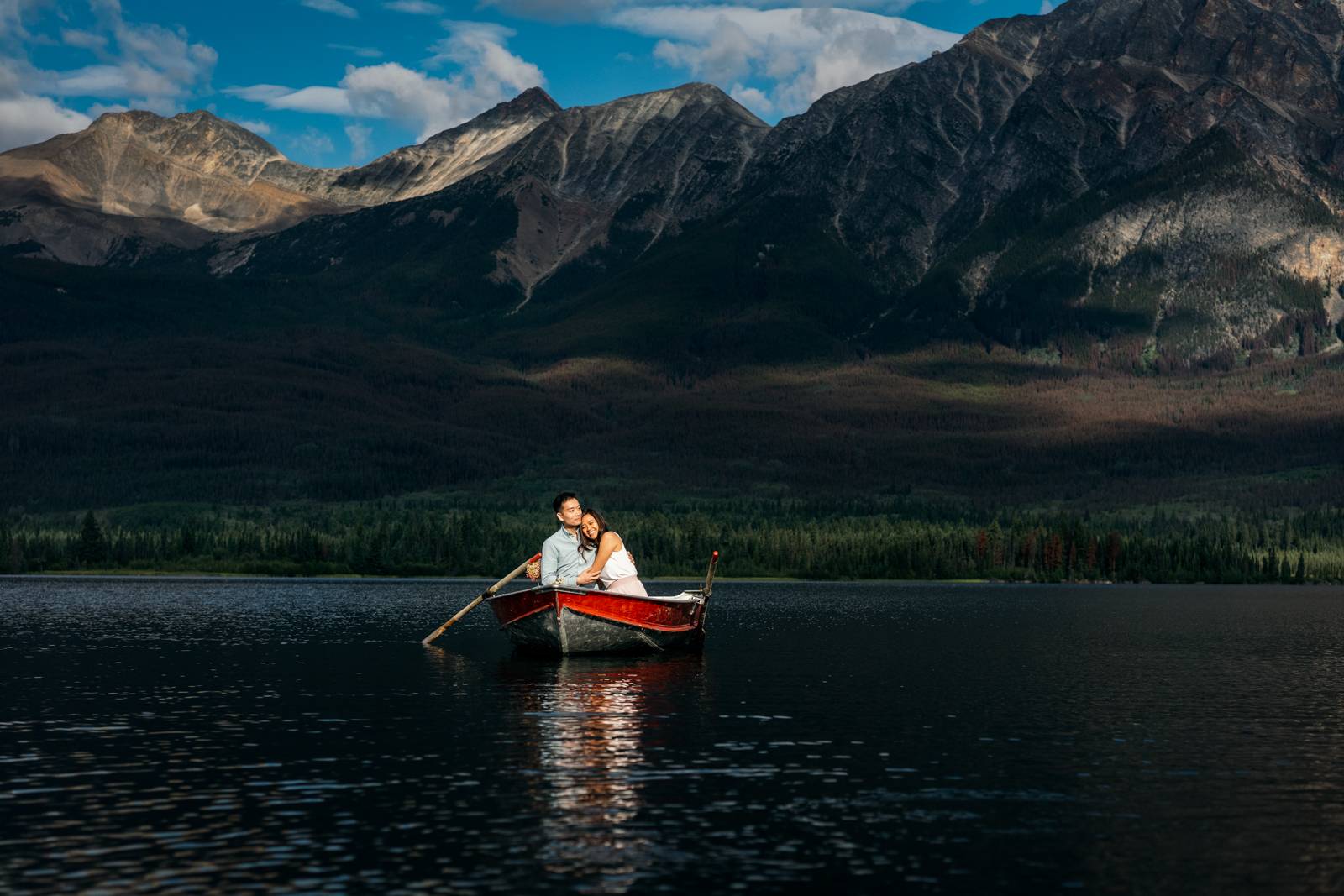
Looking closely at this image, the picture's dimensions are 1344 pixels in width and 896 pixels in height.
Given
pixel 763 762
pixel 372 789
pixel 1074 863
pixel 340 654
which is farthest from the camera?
pixel 340 654

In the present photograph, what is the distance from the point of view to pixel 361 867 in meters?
41.3

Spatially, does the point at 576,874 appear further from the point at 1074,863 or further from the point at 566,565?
the point at 566,565

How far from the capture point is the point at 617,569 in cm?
9312

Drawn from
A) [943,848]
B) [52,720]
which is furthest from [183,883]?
[52,720]

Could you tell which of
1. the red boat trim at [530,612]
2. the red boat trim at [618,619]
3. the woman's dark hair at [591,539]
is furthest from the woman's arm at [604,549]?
the red boat trim at [618,619]

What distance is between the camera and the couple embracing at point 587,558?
287 feet

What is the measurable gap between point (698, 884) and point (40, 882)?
1536 cm

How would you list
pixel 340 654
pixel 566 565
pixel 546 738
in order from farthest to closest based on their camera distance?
1. pixel 340 654
2. pixel 566 565
3. pixel 546 738

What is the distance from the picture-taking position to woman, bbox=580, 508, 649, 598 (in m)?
87.3

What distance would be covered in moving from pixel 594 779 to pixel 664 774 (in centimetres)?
259

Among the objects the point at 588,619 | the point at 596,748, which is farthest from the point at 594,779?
the point at 588,619

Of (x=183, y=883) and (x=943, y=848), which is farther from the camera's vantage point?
(x=943, y=848)

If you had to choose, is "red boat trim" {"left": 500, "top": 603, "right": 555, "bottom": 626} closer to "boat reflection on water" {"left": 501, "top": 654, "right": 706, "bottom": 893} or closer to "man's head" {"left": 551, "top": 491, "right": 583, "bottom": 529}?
"boat reflection on water" {"left": 501, "top": 654, "right": 706, "bottom": 893}

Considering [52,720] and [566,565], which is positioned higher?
[566,565]
